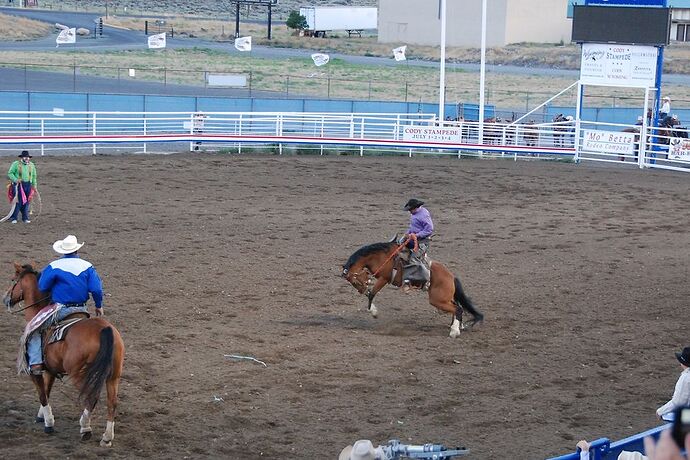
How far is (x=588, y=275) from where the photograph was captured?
16.6 m

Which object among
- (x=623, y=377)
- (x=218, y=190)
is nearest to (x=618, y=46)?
(x=218, y=190)

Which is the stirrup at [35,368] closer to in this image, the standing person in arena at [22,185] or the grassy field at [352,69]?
the standing person in arena at [22,185]

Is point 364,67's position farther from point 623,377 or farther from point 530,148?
point 623,377

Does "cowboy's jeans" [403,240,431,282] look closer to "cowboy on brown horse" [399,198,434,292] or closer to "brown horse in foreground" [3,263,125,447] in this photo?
"cowboy on brown horse" [399,198,434,292]

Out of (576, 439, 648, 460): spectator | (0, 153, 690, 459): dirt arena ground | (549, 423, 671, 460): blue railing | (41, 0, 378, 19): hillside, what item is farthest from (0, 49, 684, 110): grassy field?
(576, 439, 648, 460): spectator

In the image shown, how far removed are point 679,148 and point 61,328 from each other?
23728 mm

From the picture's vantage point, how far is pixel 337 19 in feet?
290

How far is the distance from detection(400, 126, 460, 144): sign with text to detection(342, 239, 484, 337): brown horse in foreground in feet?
61.5

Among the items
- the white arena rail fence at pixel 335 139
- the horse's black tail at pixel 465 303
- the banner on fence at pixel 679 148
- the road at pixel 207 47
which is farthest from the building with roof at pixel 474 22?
the horse's black tail at pixel 465 303

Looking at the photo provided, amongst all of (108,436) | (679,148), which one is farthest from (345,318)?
(679,148)

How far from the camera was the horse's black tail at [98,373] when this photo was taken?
8828 mm

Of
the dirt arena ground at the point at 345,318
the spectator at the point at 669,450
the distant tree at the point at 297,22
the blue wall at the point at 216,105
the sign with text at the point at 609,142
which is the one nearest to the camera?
the spectator at the point at 669,450

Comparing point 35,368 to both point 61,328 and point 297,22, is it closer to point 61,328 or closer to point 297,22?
point 61,328

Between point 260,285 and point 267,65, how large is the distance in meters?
53.5
